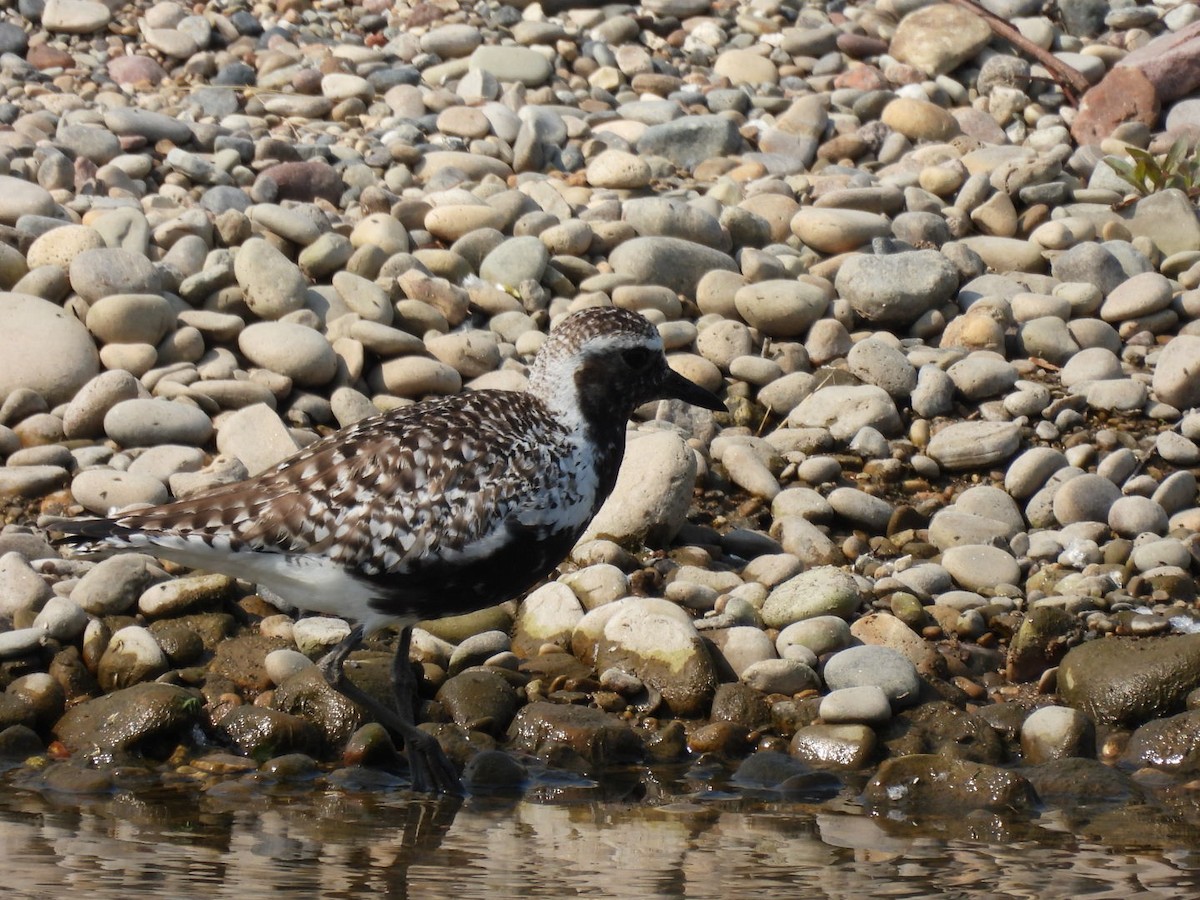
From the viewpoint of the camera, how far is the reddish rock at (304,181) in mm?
13414

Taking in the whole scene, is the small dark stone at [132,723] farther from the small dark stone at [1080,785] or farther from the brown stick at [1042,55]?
the brown stick at [1042,55]

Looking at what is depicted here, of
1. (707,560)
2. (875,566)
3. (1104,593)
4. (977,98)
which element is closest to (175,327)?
(707,560)

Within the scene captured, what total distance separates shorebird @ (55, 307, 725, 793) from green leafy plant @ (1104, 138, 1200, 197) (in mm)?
7670

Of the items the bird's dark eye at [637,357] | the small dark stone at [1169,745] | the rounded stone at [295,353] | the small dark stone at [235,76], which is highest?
the bird's dark eye at [637,357]

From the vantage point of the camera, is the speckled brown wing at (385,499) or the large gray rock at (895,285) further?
the large gray rock at (895,285)

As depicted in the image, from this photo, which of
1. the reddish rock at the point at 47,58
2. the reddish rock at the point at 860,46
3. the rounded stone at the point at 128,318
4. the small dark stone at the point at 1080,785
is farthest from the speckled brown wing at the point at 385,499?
the reddish rock at the point at 860,46

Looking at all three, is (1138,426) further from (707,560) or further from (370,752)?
(370,752)

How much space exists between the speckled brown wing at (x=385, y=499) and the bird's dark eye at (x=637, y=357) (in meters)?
0.72

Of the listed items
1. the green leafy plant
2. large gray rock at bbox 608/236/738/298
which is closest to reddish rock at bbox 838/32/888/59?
the green leafy plant

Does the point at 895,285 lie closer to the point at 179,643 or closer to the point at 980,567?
the point at 980,567

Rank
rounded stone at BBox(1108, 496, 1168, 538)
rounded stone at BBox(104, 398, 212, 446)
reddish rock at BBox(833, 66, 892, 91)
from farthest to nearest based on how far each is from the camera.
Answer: reddish rock at BBox(833, 66, 892, 91) < rounded stone at BBox(104, 398, 212, 446) < rounded stone at BBox(1108, 496, 1168, 538)

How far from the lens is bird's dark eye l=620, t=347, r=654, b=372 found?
26.8 feet

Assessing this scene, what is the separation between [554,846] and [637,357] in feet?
8.27

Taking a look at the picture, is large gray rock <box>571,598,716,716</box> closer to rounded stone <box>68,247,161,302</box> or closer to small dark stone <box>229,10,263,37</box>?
rounded stone <box>68,247,161,302</box>
